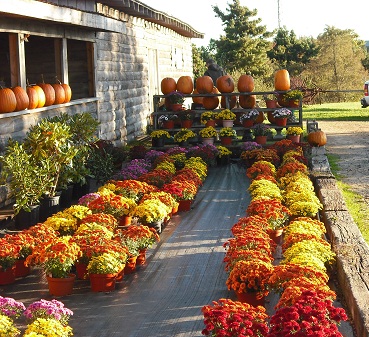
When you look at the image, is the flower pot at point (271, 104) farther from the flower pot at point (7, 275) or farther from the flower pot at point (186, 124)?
the flower pot at point (7, 275)

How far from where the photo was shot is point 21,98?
35.3 feet

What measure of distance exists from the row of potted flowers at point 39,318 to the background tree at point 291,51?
44.2 metres

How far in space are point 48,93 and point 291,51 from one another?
4048cm

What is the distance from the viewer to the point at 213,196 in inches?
452

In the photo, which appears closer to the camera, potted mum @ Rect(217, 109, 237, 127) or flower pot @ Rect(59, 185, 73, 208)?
flower pot @ Rect(59, 185, 73, 208)

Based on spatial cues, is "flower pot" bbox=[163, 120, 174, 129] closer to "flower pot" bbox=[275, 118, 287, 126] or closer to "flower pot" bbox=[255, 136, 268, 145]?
"flower pot" bbox=[255, 136, 268, 145]

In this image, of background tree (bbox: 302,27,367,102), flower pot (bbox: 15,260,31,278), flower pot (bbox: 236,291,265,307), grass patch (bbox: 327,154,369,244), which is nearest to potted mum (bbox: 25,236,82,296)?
flower pot (bbox: 15,260,31,278)

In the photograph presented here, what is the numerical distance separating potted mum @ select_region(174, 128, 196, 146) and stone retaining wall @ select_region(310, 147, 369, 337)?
589cm

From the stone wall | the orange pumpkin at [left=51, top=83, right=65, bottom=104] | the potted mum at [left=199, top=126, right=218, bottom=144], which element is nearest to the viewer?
the orange pumpkin at [left=51, top=83, right=65, bottom=104]

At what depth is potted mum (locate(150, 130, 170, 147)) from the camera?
1619 centimetres

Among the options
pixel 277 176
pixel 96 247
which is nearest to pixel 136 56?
pixel 277 176

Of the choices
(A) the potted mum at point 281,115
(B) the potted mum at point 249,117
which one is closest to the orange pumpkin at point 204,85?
(B) the potted mum at point 249,117

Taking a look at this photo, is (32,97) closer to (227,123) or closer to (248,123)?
(227,123)

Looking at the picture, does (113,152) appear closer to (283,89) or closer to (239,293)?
(283,89)
